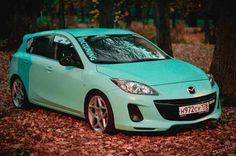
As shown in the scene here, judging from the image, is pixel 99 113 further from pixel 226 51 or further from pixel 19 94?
pixel 226 51

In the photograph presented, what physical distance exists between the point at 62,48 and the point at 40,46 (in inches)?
34.6

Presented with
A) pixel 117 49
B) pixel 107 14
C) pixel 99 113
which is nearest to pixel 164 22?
pixel 107 14

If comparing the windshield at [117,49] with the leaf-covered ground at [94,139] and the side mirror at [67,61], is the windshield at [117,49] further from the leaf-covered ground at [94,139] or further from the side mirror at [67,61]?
the leaf-covered ground at [94,139]

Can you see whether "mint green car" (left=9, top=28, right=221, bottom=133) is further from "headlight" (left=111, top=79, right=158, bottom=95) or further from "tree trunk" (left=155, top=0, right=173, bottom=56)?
→ "tree trunk" (left=155, top=0, right=173, bottom=56)

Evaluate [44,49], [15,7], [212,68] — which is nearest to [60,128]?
[44,49]

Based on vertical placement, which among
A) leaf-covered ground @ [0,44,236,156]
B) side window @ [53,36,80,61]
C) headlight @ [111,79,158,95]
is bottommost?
leaf-covered ground @ [0,44,236,156]

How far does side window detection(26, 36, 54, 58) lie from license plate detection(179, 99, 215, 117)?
2.87 meters

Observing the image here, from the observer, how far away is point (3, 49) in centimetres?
2186

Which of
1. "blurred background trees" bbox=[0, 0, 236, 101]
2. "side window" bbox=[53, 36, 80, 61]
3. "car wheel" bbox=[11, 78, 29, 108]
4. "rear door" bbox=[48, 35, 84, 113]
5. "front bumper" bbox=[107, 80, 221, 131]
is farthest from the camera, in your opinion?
"blurred background trees" bbox=[0, 0, 236, 101]

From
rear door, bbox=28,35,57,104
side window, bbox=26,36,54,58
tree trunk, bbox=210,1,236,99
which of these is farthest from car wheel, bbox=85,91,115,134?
tree trunk, bbox=210,1,236,99

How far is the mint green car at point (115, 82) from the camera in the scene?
7238 millimetres

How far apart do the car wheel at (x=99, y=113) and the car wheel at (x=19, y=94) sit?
230cm

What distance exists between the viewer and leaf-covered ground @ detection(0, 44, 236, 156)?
6.95 metres

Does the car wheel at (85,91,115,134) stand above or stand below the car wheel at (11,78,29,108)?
above
